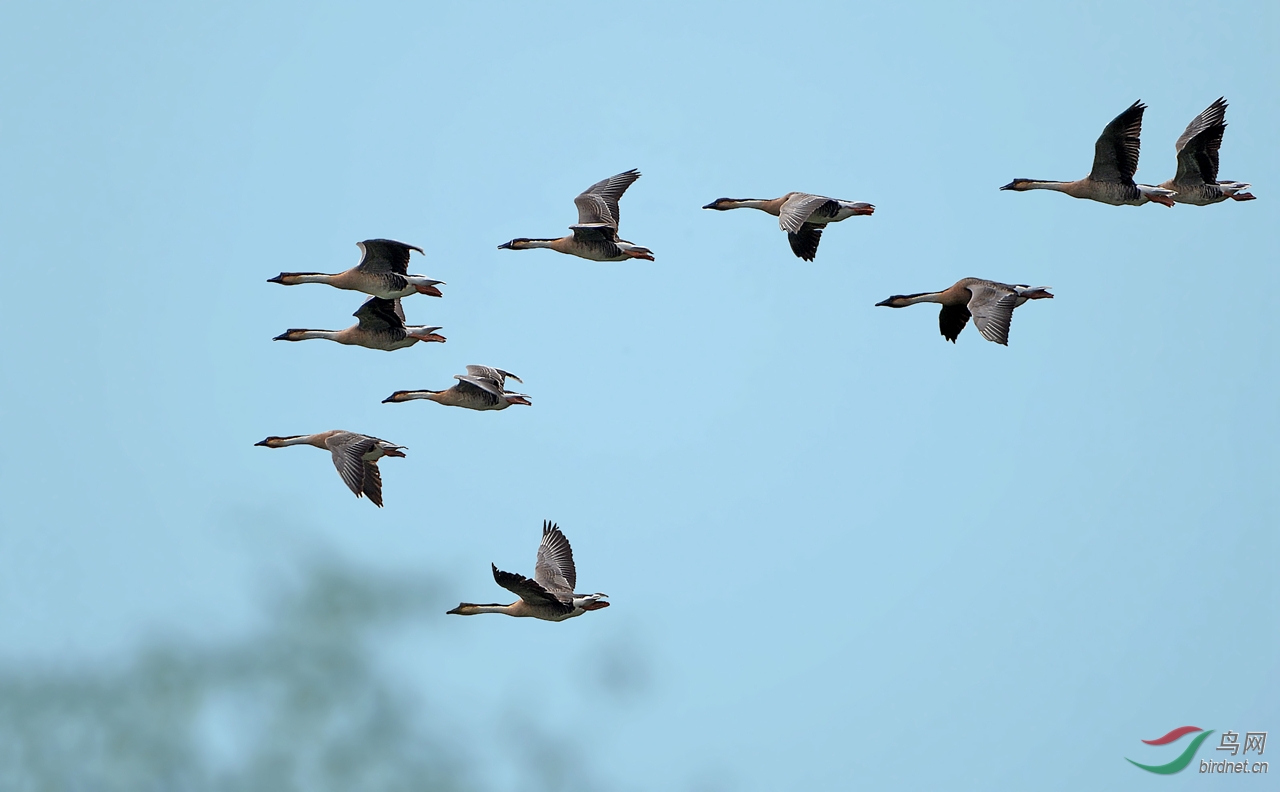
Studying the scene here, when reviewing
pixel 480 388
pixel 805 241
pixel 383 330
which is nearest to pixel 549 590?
pixel 480 388

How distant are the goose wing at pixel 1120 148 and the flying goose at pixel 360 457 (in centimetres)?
999

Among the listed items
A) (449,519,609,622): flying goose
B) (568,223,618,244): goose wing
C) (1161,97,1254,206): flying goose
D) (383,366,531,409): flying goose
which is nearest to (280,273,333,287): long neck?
(383,366,531,409): flying goose

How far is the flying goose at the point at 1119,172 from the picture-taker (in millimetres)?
20859

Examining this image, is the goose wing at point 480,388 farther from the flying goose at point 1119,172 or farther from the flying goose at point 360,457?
the flying goose at point 1119,172

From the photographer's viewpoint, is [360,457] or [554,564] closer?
[360,457]

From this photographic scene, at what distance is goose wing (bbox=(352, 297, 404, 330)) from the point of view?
21.0 m

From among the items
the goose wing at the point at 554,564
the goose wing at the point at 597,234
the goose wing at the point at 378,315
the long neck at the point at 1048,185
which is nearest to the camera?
the goose wing at the point at 554,564

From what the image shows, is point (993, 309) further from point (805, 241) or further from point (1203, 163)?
point (1203, 163)

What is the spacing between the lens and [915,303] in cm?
2150

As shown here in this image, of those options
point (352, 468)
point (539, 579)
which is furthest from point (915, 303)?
point (352, 468)

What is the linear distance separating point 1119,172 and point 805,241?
4.29m

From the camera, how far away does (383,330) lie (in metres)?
21.2

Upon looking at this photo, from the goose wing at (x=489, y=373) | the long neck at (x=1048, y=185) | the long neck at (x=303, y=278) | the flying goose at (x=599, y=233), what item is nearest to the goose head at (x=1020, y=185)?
the long neck at (x=1048, y=185)

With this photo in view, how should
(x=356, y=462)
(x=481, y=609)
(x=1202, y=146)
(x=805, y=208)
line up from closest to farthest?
(x=356, y=462)
(x=805, y=208)
(x=481, y=609)
(x=1202, y=146)
